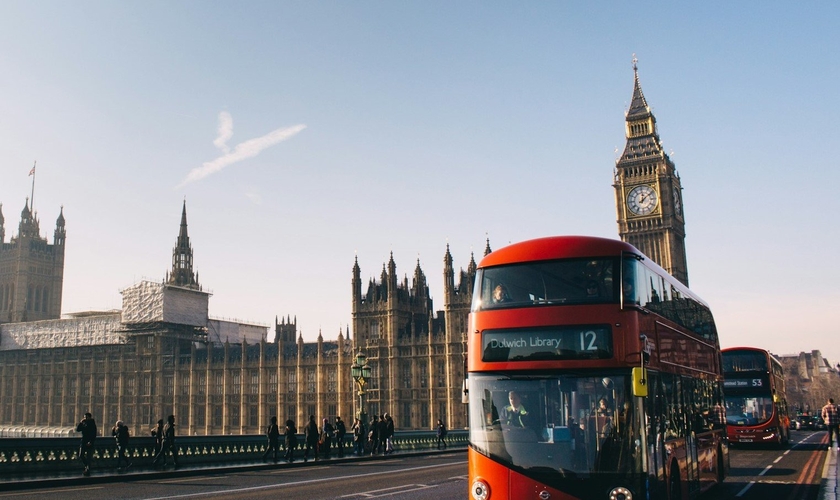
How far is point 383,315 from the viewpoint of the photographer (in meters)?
82.8

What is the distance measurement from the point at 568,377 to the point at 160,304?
312ft

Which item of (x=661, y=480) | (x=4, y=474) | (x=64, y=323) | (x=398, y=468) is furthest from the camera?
(x=64, y=323)

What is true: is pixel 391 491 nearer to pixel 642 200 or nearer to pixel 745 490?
pixel 745 490

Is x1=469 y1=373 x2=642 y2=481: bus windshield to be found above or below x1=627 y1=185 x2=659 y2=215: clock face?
below

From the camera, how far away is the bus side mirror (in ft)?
33.4

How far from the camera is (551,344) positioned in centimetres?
1070

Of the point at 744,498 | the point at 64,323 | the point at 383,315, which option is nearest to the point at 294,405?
the point at 383,315

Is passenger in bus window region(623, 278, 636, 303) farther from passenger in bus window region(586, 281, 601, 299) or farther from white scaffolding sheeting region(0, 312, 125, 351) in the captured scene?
white scaffolding sheeting region(0, 312, 125, 351)

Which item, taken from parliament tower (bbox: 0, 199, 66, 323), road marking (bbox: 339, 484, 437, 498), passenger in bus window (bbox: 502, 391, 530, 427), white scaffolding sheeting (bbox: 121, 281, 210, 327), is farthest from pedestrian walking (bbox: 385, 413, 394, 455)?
parliament tower (bbox: 0, 199, 66, 323)

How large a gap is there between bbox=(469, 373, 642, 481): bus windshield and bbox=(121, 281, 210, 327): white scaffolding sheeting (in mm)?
93969

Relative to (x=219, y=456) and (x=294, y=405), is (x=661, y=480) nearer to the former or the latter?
(x=219, y=456)

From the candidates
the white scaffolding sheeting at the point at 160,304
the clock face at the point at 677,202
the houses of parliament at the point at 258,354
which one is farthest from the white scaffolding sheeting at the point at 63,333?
the clock face at the point at 677,202

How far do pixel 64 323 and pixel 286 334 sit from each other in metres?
32.8

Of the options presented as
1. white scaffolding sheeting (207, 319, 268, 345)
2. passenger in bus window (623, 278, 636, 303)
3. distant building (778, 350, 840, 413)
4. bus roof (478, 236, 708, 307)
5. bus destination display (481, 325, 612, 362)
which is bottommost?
distant building (778, 350, 840, 413)
